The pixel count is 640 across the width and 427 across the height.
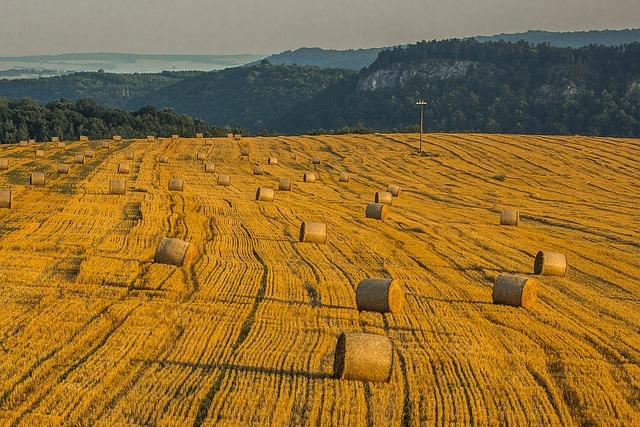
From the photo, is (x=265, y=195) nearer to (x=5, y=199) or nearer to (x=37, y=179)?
(x=5, y=199)

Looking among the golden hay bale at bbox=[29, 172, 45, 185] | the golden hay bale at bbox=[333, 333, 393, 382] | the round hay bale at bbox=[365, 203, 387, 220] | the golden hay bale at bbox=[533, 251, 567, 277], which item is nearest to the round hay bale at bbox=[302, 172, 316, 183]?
the golden hay bale at bbox=[29, 172, 45, 185]

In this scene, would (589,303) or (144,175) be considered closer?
(589,303)

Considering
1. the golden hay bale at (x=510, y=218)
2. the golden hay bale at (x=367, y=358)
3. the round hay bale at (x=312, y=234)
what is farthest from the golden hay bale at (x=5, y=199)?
the golden hay bale at (x=367, y=358)

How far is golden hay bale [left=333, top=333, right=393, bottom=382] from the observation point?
1190cm

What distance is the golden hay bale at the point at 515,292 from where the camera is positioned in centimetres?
1695

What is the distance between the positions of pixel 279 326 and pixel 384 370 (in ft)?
11.8

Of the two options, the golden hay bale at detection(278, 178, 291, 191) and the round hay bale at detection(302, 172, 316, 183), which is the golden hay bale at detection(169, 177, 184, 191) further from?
the round hay bale at detection(302, 172, 316, 183)

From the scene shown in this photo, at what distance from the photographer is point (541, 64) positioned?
541ft

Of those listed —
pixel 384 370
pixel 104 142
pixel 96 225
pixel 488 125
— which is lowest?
pixel 488 125

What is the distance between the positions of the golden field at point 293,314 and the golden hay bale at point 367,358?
235 millimetres

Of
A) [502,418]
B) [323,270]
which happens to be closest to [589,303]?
[323,270]

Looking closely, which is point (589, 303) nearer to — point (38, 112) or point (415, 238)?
point (415, 238)

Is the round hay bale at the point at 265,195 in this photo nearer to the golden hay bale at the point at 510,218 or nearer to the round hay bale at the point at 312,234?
the golden hay bale at the point at 510,218

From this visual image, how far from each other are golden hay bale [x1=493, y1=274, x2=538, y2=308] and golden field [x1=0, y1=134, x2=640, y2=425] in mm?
203
